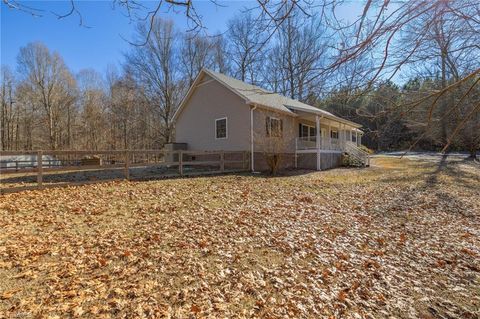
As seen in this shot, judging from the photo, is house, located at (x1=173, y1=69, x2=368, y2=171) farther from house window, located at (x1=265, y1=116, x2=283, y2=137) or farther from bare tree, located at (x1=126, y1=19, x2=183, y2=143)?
bare tree, located at (x1=126, y1=19, x2=183, y2=143)

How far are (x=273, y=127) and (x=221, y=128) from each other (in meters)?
3.63

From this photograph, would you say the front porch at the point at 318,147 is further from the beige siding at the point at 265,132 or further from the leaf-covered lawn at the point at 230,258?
the leaf-covered lawn at the point at 230,258

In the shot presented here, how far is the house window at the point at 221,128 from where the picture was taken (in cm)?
1597

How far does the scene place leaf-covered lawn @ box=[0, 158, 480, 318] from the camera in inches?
109

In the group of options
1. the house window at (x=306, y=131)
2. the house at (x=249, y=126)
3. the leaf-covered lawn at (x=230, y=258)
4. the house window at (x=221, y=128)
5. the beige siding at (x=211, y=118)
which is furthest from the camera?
the house window at (x=306, y=131)

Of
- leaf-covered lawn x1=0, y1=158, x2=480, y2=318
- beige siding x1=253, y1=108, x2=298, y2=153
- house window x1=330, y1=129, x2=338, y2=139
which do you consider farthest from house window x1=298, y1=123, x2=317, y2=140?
leaf-covered lawn x1=0, y1=158, x2=480, y2=318

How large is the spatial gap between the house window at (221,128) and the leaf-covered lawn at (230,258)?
357 inches

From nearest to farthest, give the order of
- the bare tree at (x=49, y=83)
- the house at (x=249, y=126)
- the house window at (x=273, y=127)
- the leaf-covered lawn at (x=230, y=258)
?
the leaf-covered lawn at (x=230, y=258)
the house window at (x=273, y=127)
the house at (x=249, y=126)
the bare tree at (x=49, y=83)

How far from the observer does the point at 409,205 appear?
7730 millimetres

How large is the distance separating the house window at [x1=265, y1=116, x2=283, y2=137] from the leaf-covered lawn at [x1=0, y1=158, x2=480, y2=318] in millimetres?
6231

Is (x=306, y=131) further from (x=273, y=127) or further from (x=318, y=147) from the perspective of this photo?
(x=273, y=127)

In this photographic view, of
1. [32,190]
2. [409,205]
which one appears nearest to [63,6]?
[32,190]

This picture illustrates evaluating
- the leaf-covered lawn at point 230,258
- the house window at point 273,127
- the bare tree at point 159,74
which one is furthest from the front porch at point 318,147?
the bare tree at point 159,74

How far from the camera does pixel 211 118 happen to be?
1672 cm
